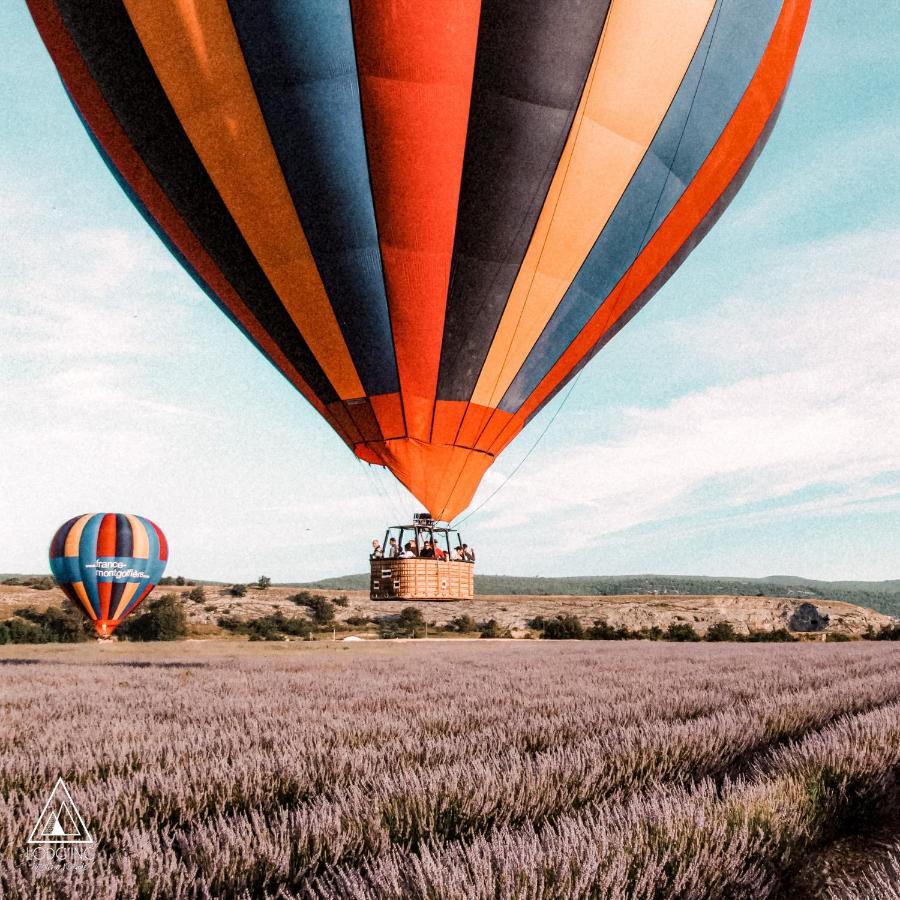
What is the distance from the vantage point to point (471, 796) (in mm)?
3254

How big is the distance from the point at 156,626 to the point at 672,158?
4414cm

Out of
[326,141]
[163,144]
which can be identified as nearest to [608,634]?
[326,141]

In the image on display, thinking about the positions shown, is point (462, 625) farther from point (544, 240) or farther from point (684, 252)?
point (544, 240)

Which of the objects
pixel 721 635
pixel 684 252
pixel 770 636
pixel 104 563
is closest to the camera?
pixel 684 252

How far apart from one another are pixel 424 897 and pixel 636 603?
2517 inches

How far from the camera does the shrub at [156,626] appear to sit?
4416 centimetres

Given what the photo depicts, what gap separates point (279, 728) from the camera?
552 centimetres

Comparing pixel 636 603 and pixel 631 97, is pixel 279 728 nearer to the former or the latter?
pixel 631 97

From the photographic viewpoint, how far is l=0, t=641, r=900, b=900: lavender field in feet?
7.57

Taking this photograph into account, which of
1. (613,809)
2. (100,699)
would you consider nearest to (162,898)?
(613,809)

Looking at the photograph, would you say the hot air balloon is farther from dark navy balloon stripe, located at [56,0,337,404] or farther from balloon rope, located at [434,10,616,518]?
balloon rope, located at [434,10,616,518]

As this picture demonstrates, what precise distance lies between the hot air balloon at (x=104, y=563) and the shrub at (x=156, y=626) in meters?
22.0

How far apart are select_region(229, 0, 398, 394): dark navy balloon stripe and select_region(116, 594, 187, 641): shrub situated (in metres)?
40.1

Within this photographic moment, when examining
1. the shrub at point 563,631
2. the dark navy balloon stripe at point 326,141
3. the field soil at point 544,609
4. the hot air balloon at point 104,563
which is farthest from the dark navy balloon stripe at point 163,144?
the field soil at point 544,609
